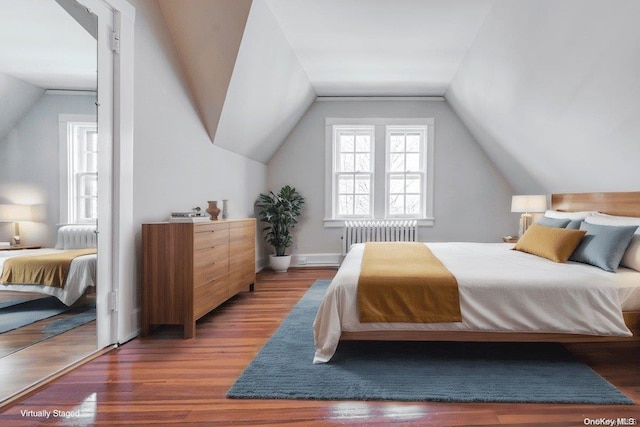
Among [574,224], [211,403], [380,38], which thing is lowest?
[211,403]

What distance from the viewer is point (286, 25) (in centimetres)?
354

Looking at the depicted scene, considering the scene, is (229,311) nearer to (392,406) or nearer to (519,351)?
(392,406)

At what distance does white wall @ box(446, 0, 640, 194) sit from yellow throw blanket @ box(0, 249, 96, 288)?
3.63 m

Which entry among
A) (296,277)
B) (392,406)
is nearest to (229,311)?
(296,277)

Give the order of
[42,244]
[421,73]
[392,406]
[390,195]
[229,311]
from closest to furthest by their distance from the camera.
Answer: [392,406]
[42,244]
[229,311]
[421,73]
[390,195]

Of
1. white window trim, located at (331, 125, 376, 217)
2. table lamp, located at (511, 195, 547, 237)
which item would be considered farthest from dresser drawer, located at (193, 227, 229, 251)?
table lamp, located at (511, 195, 547, 237)

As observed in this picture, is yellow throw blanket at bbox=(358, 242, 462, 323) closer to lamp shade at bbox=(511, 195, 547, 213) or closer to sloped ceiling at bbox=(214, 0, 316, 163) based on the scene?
sloped ceiling at bbox=(214, 0, 316, 163)

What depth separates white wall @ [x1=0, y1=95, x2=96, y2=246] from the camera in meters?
1.91

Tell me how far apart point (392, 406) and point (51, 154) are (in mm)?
2357

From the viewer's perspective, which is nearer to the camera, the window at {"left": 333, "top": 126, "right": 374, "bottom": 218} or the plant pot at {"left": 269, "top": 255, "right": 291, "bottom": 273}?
the plant pot at {"left": 269, "top": 255, "right": 291, "bottom": 273}

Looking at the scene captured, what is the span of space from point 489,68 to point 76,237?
407 centimetres

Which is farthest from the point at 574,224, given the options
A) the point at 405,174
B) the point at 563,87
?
the point at 405,174

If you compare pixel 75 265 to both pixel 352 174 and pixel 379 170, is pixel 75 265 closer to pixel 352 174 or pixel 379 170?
A: pixel 352 174

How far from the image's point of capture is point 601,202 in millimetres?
3598
